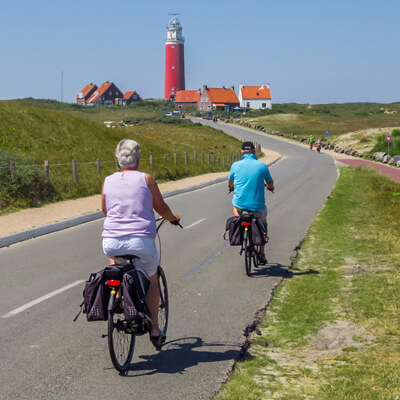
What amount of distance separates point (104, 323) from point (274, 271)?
12.0ft

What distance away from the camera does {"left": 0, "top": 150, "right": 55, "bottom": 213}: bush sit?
18.1 m

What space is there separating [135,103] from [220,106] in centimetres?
2631

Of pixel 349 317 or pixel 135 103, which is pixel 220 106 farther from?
pixel 349 317

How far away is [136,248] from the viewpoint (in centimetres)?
493

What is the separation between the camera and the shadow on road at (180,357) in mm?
5230

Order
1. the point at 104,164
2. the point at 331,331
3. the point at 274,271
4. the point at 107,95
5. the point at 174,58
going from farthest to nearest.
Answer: the point at 107,95 → the point at 174,58 → the point at 104,164 → the point at 274,271 → the point at 331,331

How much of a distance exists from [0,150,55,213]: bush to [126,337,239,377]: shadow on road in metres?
12.6

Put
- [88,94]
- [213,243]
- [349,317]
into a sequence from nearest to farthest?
[349,317] < [213,243] < [88,94]

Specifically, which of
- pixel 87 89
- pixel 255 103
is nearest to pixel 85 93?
pixel 87 89

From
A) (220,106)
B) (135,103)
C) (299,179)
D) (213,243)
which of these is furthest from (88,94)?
(213,243)

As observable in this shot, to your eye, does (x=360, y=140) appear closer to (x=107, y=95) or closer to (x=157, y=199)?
(x=157, y=199)

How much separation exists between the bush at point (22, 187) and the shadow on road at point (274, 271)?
32.6 feet

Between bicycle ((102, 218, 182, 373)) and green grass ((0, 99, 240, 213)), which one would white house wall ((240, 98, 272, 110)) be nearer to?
green grass ((0, 99, 240, 213))

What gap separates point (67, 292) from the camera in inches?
320
